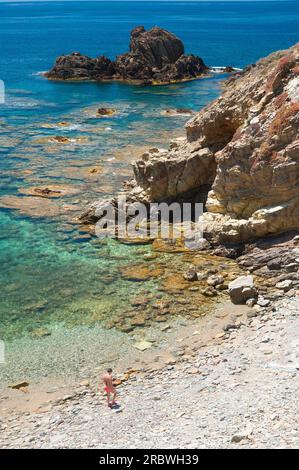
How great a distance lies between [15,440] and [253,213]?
18.0 metres

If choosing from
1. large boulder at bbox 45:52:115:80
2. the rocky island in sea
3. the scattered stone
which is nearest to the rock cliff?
the rocky island in sea

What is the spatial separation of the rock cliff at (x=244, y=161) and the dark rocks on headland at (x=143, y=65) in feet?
211

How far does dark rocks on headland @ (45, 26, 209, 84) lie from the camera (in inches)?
3981

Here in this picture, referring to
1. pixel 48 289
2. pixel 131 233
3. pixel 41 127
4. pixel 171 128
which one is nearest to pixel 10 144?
pixel 41 127

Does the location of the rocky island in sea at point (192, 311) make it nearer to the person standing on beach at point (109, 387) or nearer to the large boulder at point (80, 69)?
the person standing on beach at point (109, 387)

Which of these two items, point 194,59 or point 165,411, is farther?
point 194,59

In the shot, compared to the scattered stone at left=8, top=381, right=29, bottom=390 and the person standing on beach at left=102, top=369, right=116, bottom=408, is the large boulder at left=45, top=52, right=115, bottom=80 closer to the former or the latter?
the scattered stone at left=8, top=381, right=29, bottom=390

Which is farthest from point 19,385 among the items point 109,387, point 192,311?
point 192,311

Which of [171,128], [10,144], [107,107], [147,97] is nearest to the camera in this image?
[10,144]

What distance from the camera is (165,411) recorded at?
1920cm

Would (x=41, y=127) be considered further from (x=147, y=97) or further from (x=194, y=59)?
(x=194, y=59)

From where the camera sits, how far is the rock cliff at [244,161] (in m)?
29.2

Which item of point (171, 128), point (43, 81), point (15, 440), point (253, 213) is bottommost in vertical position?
point (15, 440)

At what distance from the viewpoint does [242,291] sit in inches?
1041
